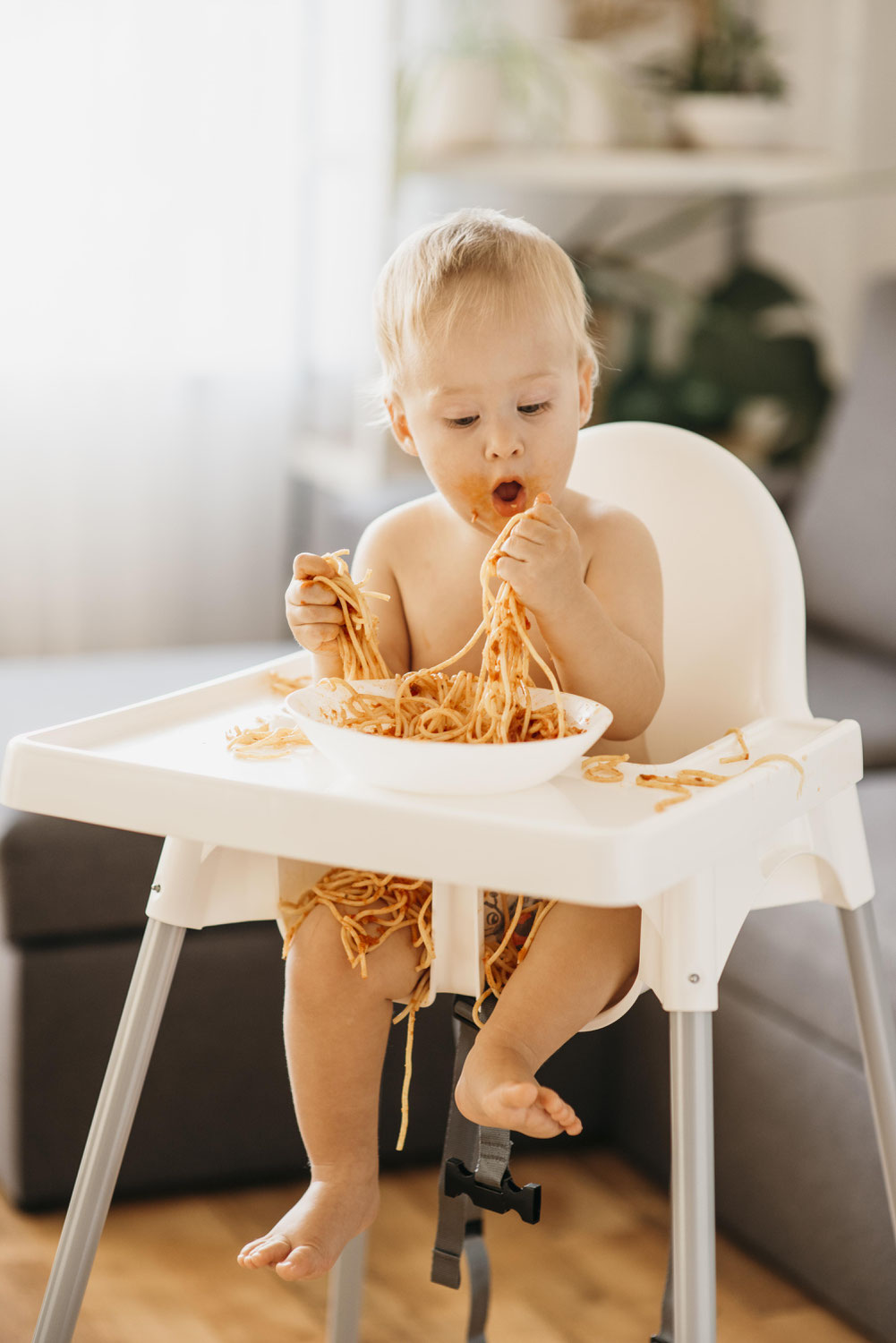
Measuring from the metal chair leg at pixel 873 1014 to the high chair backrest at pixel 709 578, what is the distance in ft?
0.49

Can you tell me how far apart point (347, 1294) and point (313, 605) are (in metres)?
0.57

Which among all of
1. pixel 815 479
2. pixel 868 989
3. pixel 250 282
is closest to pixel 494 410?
pixel 868 989

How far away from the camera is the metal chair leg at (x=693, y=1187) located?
74 cm

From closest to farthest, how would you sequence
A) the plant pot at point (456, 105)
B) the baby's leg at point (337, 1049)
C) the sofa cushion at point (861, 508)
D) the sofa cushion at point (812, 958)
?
the baby's leg at point (337, 1049)
the sofa cushion at point (812, 958)
the sofa cushion at point (861, 508)
the plant pot at point (456, 105)

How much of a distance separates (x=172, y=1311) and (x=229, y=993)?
0.29m

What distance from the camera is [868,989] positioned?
3.17 feet

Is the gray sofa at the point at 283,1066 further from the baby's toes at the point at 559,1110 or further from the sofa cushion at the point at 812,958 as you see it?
the baby's toes at the point at 559,1110

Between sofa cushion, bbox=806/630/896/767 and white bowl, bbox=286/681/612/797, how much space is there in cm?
100

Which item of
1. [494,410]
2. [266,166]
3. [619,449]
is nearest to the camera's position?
[494,410]

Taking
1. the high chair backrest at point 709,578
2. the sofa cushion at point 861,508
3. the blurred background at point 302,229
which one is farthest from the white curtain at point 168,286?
the high chair backrest at point 709,578

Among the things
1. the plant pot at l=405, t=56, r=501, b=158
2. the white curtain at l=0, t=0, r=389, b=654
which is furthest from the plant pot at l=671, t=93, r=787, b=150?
the white curtain at l=0, t=0, r=389, b=654

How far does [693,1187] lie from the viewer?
2.44 ft

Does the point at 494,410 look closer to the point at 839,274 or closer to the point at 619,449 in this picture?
the point at 619,449

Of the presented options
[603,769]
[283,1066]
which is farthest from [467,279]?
[283,1066]
